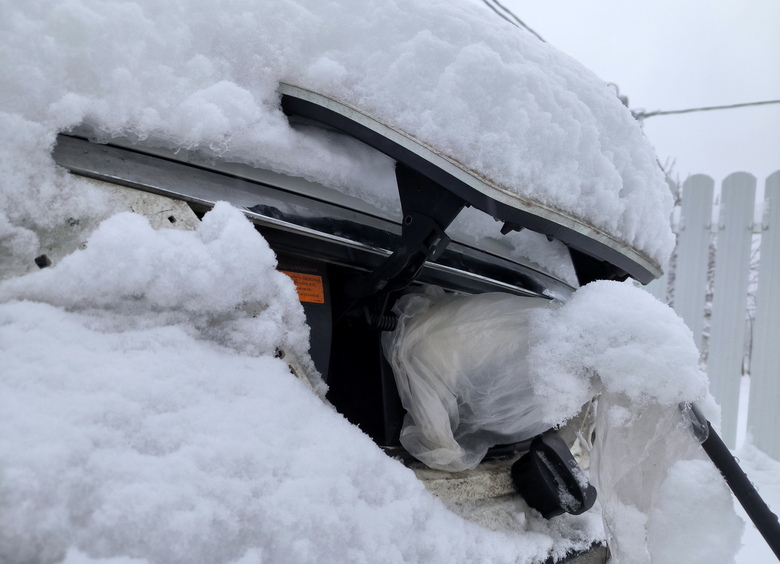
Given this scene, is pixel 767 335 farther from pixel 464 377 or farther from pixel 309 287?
pixel 309 287

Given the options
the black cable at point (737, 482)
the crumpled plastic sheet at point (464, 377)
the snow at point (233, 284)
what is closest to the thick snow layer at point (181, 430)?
the snow at point (233, 284)

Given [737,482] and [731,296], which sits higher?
[737,482]

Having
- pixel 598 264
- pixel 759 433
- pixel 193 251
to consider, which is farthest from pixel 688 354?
pixel 759 433

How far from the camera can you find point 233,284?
2.54 feet

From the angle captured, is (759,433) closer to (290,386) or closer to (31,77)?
(290,386)

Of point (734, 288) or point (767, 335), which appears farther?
point (734, 288)

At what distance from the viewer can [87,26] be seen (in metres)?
0.75

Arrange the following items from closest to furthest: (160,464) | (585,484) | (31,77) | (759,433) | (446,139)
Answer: (160,464), (31,77), (446,139), (585,484), (759,433)

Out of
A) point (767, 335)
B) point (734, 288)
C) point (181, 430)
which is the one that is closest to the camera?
point (181, 430)

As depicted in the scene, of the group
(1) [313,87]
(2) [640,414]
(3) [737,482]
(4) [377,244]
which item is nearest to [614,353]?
(2) [640,414]

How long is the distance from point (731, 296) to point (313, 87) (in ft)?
15.9

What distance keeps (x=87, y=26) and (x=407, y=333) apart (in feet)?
2.51

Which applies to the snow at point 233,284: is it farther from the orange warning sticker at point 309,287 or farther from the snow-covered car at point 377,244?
the orange warning sticker at point 309,287

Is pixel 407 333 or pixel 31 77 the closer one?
pixel 31 77
